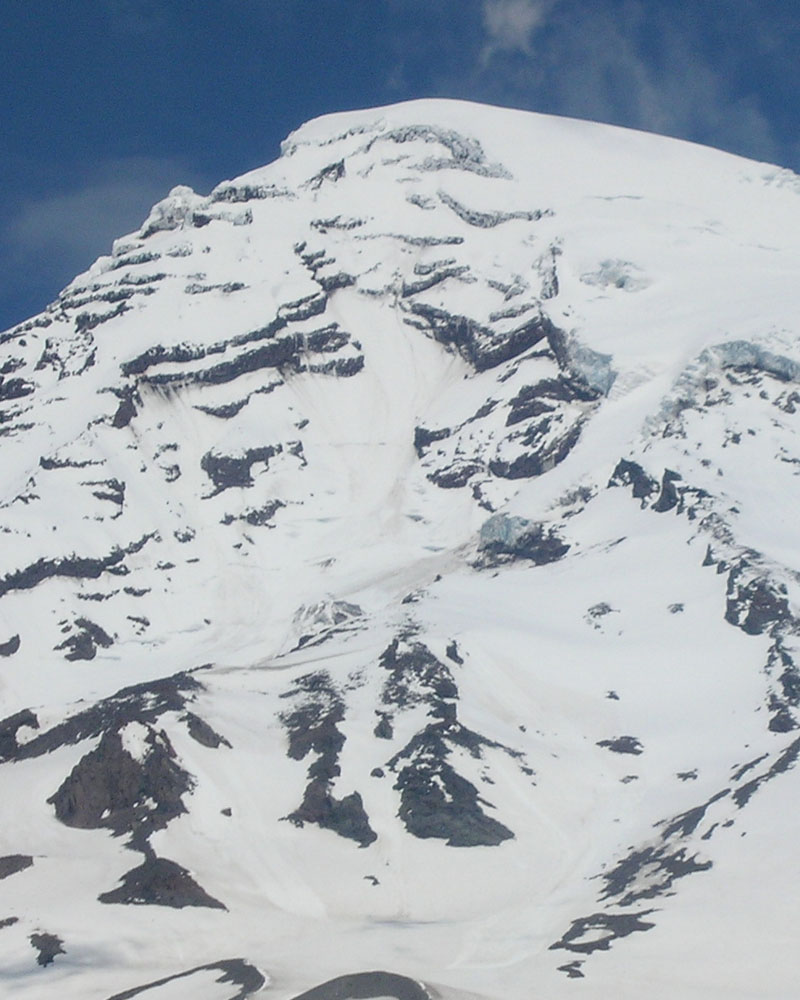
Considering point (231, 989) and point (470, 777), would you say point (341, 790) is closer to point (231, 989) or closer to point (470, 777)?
point (470, 777)

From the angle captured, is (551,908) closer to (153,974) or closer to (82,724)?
(153,974)

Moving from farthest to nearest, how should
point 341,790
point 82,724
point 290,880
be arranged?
point 82,724 → point 341,790 → point 290,880

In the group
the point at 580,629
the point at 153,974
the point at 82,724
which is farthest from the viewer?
the point at 580,629

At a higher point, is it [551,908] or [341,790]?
[341,790]

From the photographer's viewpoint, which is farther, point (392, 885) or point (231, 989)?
point (392, 885)

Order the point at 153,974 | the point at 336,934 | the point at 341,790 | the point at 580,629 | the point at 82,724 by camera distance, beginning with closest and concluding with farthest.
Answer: the point at 153,974, the point at 336,934, the point at 341,790, the point at 82,724, the point at 580,629

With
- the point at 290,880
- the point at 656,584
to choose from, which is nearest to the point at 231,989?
the point at 290,880

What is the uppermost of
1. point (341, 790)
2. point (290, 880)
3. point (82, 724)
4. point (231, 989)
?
point (82, 724)

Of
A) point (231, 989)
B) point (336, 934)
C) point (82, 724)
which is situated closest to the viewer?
point (231, 989)

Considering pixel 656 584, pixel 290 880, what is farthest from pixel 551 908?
pixel 656 584
